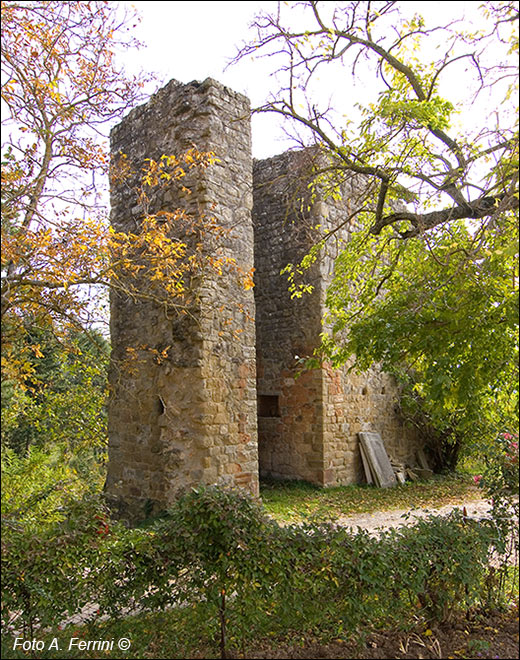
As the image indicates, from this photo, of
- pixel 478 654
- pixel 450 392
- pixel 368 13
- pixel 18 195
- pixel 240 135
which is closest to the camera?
pixel 478 654

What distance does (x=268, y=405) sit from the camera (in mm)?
9617

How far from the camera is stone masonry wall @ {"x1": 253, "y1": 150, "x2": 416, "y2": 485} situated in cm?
874

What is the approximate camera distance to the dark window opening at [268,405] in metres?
9.44

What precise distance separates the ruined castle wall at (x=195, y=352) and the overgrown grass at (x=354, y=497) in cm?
112

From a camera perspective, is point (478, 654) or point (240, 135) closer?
point (478, 654)

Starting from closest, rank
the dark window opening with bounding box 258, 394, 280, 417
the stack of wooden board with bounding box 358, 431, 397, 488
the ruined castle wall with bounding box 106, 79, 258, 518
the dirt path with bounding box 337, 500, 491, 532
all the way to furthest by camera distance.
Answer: the ruined castle wall with bounding box 106, 79, 258, 518
the dirt path with bounding box 337, 500, 491, 532
the stack of wooden board with bounding box 358, 431, 397, 488
the dark window opening with bounding box 258, 394, 280, 417

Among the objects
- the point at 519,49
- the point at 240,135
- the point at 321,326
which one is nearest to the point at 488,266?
the point at 519,49

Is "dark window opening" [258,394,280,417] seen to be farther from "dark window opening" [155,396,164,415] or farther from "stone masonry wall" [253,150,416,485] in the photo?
"dark window opening" [155,396,164,415]

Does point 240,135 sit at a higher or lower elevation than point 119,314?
higher

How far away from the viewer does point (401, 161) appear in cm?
503

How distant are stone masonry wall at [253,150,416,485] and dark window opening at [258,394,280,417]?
18mm

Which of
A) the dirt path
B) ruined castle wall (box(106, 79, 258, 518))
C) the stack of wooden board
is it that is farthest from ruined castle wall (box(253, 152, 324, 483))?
ruined castle wall (box(106, 79, 258, 518))

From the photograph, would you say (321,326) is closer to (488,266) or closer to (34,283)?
(488,266)

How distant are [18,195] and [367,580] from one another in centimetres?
365
